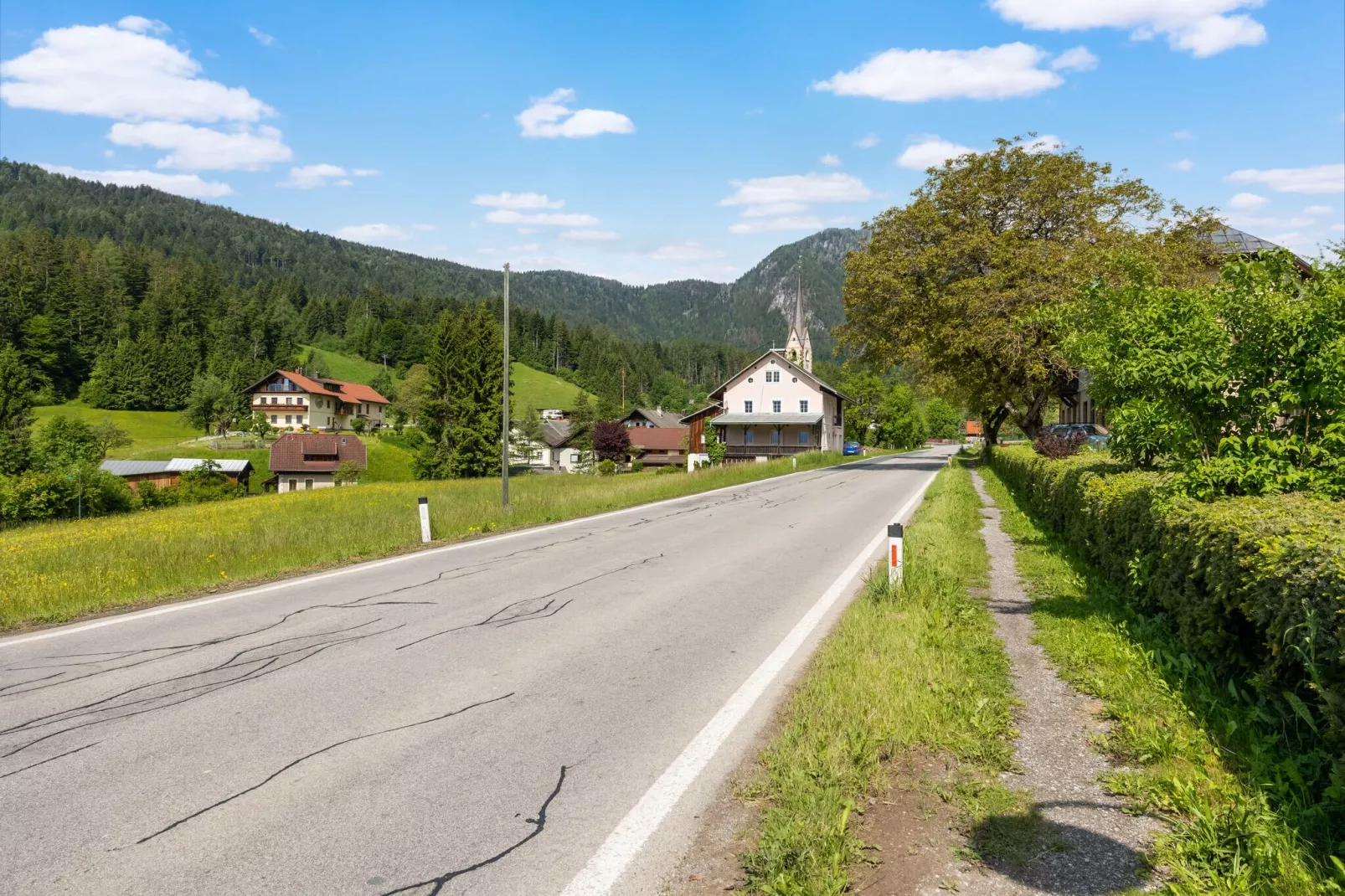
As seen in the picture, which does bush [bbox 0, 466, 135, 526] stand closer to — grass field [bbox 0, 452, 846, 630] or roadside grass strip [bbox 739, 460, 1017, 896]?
grass field [bbox 0, 452, 846, 630]

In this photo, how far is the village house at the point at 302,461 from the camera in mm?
77000

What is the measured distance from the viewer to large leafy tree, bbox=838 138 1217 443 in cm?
3020

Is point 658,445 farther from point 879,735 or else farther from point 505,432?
point 879,735

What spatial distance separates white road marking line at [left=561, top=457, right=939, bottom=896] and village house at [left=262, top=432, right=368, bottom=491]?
77272 millimetres

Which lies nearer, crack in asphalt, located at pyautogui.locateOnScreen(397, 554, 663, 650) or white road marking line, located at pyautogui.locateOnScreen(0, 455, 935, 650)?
crack in asphalt, located at pyautogui.locateOnScreen(397, 554, 663, 650)

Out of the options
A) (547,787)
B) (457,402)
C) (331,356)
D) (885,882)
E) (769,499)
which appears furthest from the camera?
(331,356)

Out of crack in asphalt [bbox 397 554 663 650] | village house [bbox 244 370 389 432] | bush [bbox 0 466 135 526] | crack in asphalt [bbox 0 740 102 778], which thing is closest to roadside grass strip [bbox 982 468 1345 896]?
crack in asphalt [bbox 397 554 663 650]

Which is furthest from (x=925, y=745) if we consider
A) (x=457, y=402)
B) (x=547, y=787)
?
(x=457, y=402)

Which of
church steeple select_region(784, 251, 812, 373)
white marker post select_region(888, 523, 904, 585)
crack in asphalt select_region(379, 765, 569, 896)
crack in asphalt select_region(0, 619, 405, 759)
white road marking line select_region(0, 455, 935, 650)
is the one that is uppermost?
church steeple select_region(784, 251, 812, 373)

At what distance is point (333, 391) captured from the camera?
11456cm

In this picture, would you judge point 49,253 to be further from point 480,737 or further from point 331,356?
point 480,737

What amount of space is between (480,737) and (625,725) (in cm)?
92

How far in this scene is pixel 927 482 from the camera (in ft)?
92.1

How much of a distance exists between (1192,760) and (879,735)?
5.41ft
